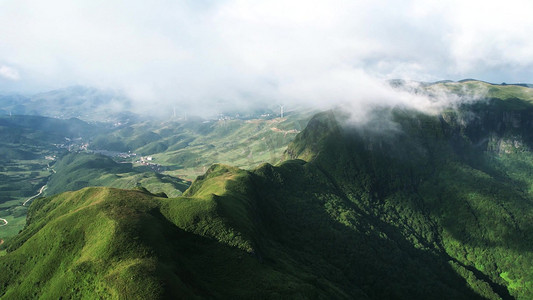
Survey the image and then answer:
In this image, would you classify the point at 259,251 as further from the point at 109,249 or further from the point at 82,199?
the point at 82,199

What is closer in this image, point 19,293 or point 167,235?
point 19,293

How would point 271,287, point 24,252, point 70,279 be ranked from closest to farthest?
1. point 70,279
2. point 271,287
3. point 24,252

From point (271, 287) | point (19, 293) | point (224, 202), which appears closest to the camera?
point (19, 293)

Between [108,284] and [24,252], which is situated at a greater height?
[108,284]

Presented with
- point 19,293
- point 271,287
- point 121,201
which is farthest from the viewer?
point 121,201

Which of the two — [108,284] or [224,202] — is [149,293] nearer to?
[108,284]

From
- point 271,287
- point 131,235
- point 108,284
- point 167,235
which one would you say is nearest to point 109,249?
point 131,235

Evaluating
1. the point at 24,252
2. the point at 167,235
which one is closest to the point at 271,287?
the point at 167,235

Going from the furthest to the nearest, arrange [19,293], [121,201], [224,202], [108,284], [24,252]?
[224,202]
[121,201]
[24,252]
[19,293]
[108,284]

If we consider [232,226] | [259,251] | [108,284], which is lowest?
[259,251]
